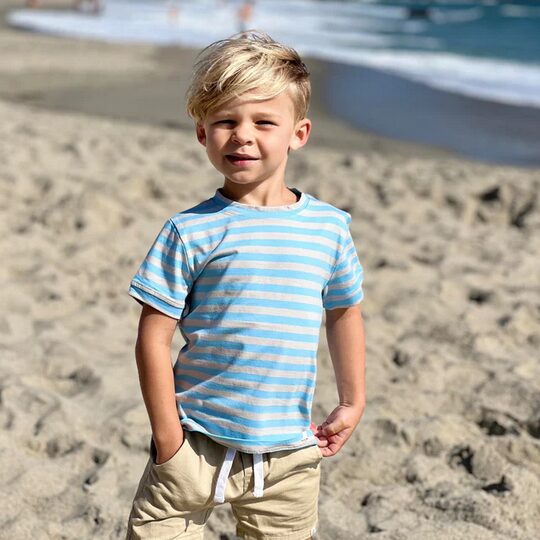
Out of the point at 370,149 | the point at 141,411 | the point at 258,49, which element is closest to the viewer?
the point at 258,49

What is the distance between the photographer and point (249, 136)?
71.3 inches

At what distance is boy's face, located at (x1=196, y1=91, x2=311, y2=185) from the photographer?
1.82 meters

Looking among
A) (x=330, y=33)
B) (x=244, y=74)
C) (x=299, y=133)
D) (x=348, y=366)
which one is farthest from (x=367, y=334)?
(x=330, y=33)

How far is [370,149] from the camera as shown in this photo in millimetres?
8414

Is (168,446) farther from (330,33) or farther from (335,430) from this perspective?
(330,33)

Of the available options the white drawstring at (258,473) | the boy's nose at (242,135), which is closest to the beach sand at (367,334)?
the white drawstring at (258,473)

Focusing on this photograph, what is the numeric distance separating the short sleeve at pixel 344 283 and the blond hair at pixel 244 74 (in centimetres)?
33

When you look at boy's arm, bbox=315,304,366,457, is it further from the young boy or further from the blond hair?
the blond hair

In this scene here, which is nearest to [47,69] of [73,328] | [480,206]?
[480,206]

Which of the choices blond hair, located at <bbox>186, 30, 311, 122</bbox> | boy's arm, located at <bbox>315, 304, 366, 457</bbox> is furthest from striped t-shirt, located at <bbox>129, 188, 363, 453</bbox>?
blond hair, located at <bbox>186, 30, 311, 122</bbox>

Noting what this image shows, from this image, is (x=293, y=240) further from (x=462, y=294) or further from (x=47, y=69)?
(x=47, y=69)

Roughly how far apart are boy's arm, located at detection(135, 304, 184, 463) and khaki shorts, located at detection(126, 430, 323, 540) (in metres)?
0.05

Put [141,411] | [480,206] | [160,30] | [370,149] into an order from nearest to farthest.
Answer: [141,411] → [480,206] → [370,149] → [160,30]

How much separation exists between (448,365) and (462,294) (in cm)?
88
